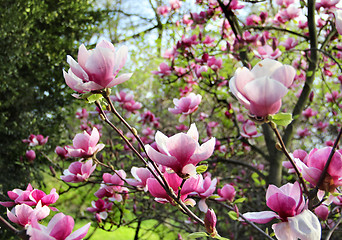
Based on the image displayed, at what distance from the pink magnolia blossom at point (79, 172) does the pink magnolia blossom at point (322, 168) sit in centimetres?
75

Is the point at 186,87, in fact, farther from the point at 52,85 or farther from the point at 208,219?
the point at 208,219

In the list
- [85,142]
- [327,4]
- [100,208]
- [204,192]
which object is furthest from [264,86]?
[327,4]

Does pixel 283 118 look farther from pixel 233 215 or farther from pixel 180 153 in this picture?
pixel 233 215

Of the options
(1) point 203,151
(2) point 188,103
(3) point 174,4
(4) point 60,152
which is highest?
(3) point 174,4

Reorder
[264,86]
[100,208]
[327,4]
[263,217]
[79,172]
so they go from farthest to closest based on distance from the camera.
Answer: [327,4]
[100,208]
[79,172]
[263,217]
[264,86]

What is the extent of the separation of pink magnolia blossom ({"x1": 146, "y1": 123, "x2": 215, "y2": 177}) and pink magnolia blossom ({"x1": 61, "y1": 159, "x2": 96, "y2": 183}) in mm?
543

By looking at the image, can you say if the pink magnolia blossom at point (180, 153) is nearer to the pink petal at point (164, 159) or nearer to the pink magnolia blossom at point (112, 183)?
the pink petal at point (164, 159)

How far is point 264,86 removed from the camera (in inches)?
21.3

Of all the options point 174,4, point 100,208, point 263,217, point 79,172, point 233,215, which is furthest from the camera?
point 174,4

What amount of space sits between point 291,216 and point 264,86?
0.96 feet

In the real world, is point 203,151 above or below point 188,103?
below

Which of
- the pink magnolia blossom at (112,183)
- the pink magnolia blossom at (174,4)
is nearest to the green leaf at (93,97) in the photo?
the pink magnolia blossom at (112,183)

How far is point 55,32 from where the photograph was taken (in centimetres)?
416

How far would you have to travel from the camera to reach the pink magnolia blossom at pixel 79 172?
3.61ft
